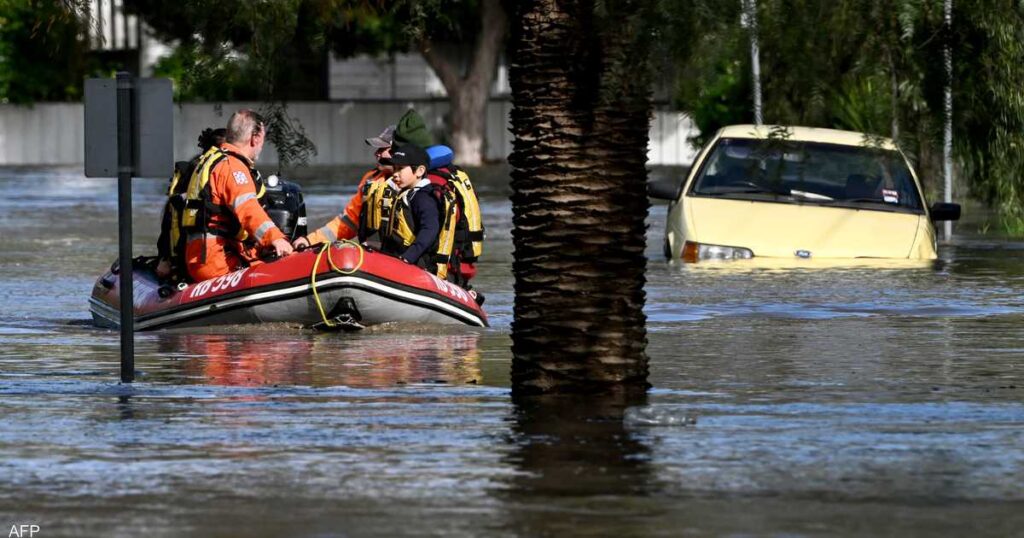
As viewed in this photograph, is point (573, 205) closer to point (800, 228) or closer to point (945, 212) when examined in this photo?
point (800, 228)

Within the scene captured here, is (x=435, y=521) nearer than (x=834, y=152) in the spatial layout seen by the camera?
Yes

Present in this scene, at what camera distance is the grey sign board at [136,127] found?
41.2ft

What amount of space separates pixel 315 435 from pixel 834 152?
11010 millimetres

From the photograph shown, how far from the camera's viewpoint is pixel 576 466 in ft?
31.4

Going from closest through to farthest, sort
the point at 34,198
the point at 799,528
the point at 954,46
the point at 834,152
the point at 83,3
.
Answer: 1. the point at 799,528
2. the point at 954,46
3. the point at 83,3
4. the point at 834,152
5. the point at 34,198

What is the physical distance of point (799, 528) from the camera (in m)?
8.09

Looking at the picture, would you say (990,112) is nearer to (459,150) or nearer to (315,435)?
(315,435)

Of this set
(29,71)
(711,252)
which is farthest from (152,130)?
(29,71)

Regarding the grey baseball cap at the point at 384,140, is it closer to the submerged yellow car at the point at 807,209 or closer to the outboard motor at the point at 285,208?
the outboard motor at the point at 285,208

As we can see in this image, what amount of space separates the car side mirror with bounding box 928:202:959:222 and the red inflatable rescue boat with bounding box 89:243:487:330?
5.52 m

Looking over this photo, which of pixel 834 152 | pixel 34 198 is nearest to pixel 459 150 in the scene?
pixel 34 198

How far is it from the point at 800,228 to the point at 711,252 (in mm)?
756

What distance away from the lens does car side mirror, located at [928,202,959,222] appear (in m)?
20.2

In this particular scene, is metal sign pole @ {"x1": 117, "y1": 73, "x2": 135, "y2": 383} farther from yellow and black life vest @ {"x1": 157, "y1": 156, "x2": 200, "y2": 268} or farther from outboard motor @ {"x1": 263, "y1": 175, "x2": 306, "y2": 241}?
outboard motor @ {"x1": 263, "y1": 175, "x2": 306, "y2": 241}
